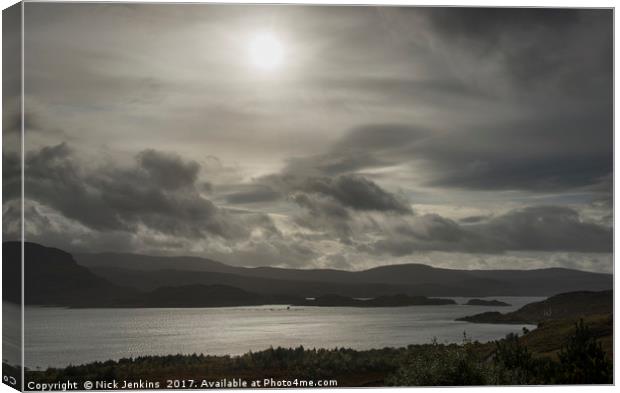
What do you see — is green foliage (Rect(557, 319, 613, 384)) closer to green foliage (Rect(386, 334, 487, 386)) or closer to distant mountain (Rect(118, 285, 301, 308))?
green foliage (Rect(386, 334, 487, 386))

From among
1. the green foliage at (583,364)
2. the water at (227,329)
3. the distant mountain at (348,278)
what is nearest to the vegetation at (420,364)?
the green foliage at (583,364)

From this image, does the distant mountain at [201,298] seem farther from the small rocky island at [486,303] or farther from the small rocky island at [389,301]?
the small rocky island at [486,303]

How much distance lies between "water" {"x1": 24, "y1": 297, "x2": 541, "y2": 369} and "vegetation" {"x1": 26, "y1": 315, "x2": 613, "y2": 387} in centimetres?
11

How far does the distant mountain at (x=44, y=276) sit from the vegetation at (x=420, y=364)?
3.00 ft

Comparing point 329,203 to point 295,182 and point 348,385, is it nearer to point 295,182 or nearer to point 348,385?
point 295,182

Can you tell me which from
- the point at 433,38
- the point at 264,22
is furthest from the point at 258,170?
the point at 433,38

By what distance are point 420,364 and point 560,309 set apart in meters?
2.26

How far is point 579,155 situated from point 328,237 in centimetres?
361

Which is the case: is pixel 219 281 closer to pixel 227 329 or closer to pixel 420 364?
pixel 227 329

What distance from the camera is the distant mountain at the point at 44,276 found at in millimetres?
14523

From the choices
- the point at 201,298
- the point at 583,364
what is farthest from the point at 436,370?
the point at 201,298

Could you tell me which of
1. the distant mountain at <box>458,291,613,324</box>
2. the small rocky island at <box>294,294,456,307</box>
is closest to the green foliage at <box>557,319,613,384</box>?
the distant mountain at <box>458,291,613,324</box>

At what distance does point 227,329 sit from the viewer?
15305 millimetres

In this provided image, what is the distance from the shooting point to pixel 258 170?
15.3 metres
